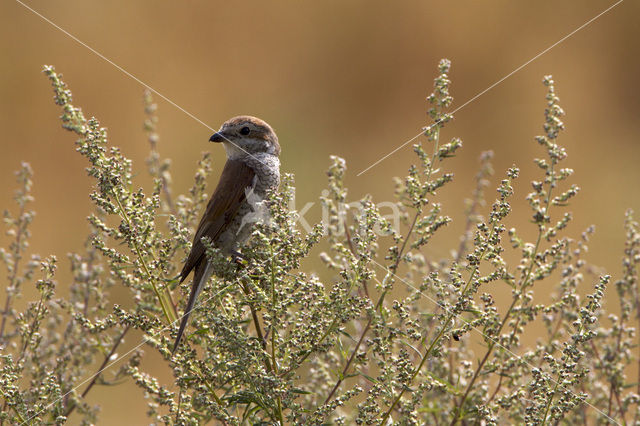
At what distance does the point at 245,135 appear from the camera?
167 inches

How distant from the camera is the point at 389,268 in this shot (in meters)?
2.66

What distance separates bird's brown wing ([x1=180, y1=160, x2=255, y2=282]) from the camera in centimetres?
384

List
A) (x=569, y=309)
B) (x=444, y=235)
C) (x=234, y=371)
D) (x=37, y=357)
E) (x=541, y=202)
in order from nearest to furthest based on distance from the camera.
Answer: (x=234, y=371) < (x=541, y=202) < (x=37, y=357) < (x=569, y=309) < (x=444, y=235)

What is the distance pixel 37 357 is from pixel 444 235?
395cm

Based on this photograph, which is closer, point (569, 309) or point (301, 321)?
point (301, 321)

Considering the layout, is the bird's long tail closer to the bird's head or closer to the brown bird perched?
the brown bird perched

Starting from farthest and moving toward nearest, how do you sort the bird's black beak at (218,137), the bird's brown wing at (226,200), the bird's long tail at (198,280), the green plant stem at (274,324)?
the bird's black beak at (218,137), the bird's brown wing at (226,200), the bird's long tail at (198,280), the green plant stem at (274,324)

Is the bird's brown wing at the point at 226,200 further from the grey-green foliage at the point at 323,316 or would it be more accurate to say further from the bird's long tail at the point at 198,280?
the grey-green foliage at the point at 323,316

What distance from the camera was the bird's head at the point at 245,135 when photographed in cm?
421

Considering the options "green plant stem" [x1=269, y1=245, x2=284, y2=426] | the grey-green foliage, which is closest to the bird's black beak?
the grey-green foliage

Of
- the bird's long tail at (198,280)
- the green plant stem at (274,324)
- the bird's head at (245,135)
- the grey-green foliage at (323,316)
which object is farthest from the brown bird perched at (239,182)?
the green plant stem at (274,324)

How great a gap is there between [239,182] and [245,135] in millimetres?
354

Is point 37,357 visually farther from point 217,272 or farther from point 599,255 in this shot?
point 599,255

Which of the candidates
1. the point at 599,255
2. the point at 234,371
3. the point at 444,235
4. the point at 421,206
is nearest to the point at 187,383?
the point at 234,371
